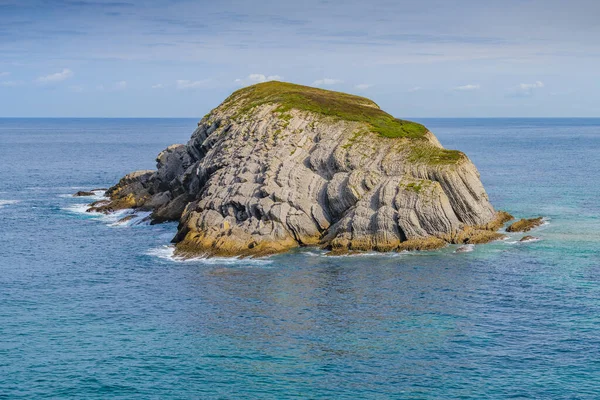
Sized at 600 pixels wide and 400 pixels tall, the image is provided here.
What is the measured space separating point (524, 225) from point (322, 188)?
26.1 m

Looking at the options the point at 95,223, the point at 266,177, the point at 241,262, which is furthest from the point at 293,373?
the point at 95,223

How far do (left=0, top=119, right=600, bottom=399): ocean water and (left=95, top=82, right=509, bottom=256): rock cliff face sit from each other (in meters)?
3.81

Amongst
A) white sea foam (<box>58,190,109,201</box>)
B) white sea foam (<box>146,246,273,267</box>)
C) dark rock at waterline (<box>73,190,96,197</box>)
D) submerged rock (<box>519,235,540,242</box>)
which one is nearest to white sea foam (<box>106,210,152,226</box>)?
white sea foam (<box>58,190,109,201</box>)

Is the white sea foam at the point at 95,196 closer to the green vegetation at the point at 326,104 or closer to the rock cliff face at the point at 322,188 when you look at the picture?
the rock cliff face at the point at 322,188

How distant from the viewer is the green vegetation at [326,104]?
330ft

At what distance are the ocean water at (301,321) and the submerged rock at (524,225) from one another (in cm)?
158

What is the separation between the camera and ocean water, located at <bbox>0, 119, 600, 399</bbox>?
46188mm

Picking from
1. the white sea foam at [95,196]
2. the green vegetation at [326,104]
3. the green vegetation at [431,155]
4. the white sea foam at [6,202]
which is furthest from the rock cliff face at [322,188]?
the white sea foam at [6,202]

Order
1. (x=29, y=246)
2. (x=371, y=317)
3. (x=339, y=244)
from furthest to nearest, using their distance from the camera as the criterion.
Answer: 1. (x=29, y=246)
2. (x=339, y=244)
3. (x=371, y=317)

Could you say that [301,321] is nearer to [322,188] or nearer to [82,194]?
[322,188]

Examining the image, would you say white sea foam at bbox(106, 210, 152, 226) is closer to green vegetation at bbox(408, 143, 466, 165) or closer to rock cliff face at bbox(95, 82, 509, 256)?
rock cliff face at bbox(95, 82, 509, 256)

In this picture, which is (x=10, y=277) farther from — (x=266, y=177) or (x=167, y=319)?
(x=266, y=177)

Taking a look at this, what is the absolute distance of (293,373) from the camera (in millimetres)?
47625

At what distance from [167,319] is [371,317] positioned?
670 inches
